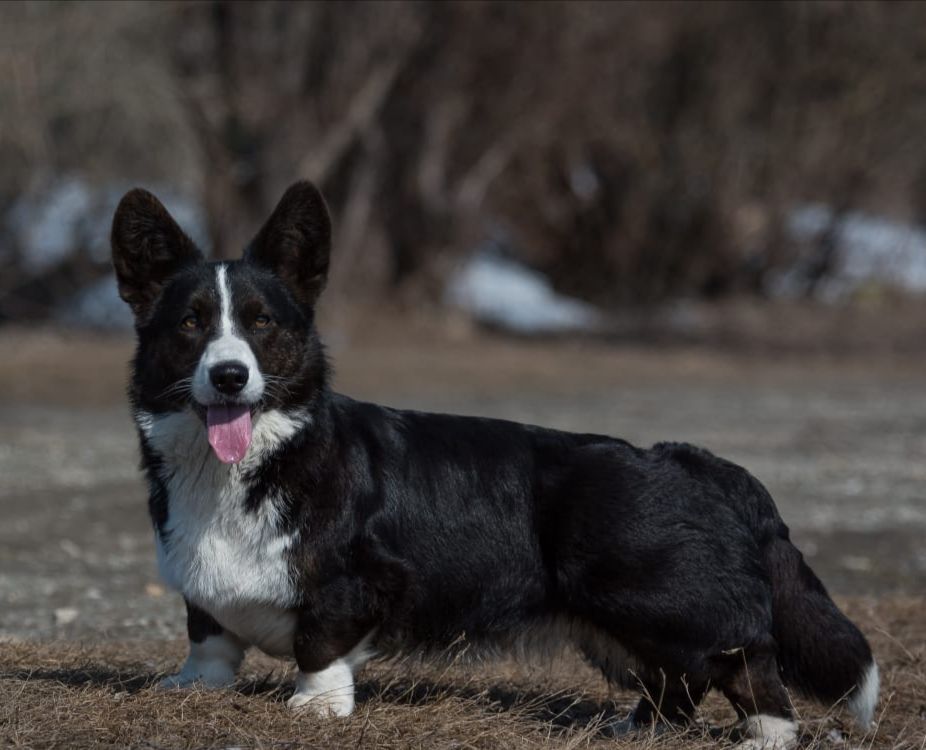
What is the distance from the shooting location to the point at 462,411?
17.1 metres

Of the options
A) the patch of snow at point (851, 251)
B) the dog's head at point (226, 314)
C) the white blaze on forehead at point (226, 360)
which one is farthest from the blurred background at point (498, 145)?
the white blaze on forehead at point (226, 360)

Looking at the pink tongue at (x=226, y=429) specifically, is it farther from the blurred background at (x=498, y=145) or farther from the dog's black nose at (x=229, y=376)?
the blurred background at (x=498, y=145)

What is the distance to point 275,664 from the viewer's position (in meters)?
6.66

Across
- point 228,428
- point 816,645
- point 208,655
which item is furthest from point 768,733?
point 228,428

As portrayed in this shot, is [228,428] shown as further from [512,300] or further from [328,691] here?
[512,300]

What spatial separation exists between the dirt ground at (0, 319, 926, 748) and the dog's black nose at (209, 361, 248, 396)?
1.12 meters

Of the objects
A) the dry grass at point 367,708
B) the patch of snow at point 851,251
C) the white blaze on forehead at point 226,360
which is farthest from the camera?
the patch of snow at point 851,251

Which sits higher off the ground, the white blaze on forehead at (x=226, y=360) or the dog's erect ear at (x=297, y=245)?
the dog's erect ear at (x=297, y=245)

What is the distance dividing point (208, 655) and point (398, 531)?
2.82 feet

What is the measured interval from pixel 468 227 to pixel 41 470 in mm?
14749

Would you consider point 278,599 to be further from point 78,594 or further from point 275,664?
point 78,594

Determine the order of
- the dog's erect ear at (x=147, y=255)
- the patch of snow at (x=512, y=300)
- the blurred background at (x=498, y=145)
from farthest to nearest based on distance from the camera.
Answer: the patch of snow at (x=512, y=300)
the blurred background at (x=498, y=145)
the dog's erect ear at (x=147, y=255)

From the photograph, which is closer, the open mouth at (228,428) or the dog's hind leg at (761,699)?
the open mouth at (228,428)

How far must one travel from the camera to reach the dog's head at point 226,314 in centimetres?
523
